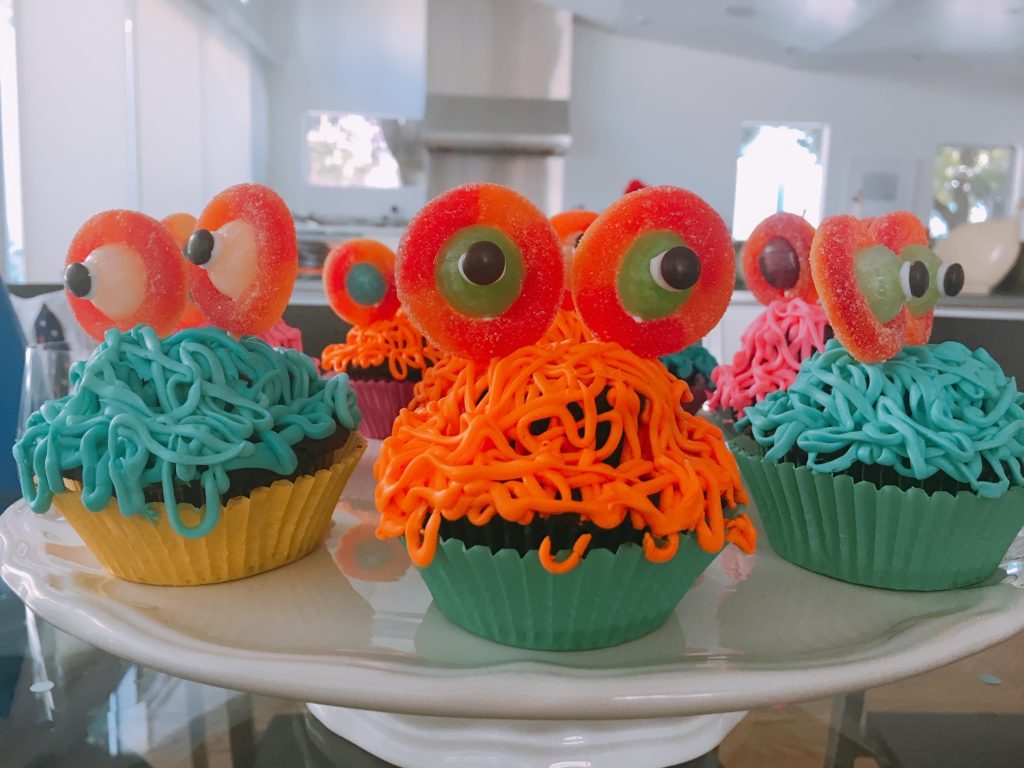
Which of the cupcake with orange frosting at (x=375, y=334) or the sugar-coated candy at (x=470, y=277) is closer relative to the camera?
the sugar-coated candy at (x=470, y=277)

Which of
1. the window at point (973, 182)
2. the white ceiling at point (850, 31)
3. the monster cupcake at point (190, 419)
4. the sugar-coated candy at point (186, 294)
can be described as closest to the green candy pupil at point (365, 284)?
the sugar-coated candy at point (186, 294)

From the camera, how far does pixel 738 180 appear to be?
7.15 m

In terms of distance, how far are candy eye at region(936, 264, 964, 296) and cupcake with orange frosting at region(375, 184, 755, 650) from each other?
12.1 inches

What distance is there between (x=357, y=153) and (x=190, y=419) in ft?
20.6

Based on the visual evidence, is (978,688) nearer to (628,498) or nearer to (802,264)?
(628,498)

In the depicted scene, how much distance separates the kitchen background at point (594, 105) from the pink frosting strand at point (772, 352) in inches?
182

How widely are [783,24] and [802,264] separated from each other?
5338 millimetres

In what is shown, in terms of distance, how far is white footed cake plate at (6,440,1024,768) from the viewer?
1.97ft

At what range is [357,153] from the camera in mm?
6781

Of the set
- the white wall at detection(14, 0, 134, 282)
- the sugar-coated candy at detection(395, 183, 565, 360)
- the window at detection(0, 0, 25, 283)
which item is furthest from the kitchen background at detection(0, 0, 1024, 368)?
the sugar-coated candy at detection(395, 183, 565, 360)

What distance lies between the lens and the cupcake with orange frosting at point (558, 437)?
0.71 meters

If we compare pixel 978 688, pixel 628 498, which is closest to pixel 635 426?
pixel 628 498

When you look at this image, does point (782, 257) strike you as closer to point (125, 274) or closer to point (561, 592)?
point (561, 592)

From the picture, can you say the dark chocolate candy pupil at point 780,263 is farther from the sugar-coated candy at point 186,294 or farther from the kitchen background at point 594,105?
the kitchen background at point 594,105
